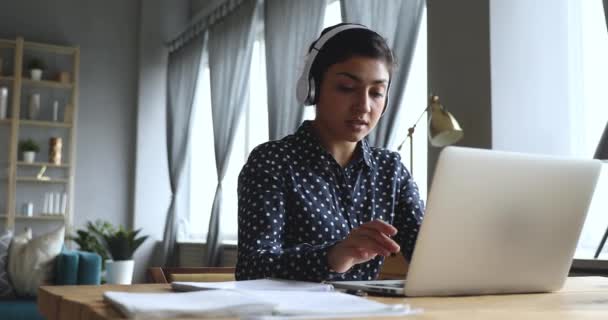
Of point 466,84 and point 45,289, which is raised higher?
point 466,84

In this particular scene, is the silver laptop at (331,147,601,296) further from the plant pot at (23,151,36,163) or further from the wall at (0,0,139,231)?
the wall at (0,0,139,231)

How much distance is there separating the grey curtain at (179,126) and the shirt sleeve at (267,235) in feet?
15.7

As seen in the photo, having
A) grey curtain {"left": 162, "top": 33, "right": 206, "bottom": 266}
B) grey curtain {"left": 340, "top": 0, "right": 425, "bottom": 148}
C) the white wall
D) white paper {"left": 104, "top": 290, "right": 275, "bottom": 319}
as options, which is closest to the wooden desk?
white paper {"left": 104, "top": 290, "right": 275, "bottom": 319}

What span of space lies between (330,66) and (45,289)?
0.77 m

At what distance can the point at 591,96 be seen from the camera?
116 inches

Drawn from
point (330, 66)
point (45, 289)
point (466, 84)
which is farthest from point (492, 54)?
point (45, 289)

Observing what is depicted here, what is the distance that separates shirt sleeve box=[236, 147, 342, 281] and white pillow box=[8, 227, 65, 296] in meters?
3.03

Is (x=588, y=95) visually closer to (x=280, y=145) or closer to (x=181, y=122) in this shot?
(x=280, y=145)

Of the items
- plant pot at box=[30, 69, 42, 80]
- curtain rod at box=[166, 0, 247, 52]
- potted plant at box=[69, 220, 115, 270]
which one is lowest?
potted plant at box=[69, 220, 115, 270]

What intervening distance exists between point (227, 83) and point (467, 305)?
4.63 m

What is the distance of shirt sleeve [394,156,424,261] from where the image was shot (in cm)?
171

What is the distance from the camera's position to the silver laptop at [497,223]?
1.02 metres

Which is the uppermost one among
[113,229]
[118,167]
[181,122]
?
[181,122]

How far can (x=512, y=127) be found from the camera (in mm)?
2863
